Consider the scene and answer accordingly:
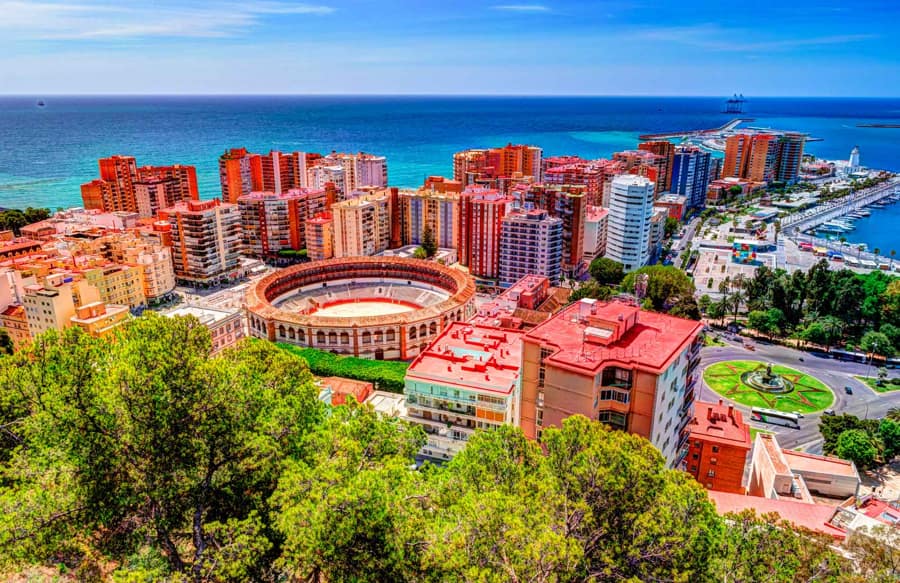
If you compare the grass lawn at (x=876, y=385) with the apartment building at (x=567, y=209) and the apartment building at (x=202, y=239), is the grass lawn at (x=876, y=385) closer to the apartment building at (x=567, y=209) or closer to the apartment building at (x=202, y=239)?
the apartment building at (x=567, y=209)

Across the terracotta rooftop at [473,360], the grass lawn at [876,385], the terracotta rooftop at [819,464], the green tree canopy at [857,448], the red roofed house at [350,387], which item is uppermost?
the terracotta rooftop at [473,360]

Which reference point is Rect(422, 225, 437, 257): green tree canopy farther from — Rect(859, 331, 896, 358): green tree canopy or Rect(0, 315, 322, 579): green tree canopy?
Rect(0, 315, 322, 579): green tree canopy

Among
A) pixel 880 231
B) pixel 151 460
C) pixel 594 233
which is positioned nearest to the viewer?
pixel 151 460

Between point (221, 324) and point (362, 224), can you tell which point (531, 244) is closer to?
point (362, 224)

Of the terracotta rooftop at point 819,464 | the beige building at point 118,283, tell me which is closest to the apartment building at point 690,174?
the terracotta rooftop at point 819,464

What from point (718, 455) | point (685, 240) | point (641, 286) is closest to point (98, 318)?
point (718, 455)

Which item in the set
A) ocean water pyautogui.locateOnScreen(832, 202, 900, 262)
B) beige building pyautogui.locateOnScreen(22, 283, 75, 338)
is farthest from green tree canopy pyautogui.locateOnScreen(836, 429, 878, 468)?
ocean water pyautogui.locateOnScreen(832, 202, 900, 262)
